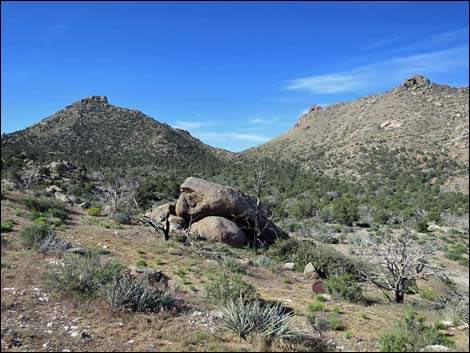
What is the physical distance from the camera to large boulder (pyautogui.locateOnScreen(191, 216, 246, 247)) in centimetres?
1966

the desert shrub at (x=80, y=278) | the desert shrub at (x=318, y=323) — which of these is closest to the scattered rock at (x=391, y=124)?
the desert shrub at (x=318, y=323)

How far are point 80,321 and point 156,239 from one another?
10.6 m

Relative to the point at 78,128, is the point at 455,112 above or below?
above

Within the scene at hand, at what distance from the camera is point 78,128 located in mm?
60375

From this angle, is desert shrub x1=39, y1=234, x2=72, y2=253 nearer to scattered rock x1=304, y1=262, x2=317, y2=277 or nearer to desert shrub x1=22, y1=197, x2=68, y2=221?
desert shrub x1=22, y1=197, x2=68, y2=221

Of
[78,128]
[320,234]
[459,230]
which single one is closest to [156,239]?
[320,234]

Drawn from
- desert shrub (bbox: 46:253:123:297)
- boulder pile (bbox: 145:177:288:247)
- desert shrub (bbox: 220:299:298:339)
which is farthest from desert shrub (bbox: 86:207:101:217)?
desert shrub (bbox: 220:299:298:339)

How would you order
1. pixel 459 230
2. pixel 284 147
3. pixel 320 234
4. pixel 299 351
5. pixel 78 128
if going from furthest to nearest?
pixel 284 147 → pixel 78 128 → pixel 459 230 → pixel 320 234 → pixel 299 351

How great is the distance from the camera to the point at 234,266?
45.9ft

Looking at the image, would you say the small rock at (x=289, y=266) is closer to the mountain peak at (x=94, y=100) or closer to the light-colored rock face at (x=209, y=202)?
the light-colored rock face at (x=209, y=202)

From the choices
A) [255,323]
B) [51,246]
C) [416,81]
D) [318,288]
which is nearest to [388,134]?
[416,81]

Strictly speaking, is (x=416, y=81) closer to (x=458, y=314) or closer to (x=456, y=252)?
(x=456, y=252)

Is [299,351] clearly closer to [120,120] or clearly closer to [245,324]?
[245,324]

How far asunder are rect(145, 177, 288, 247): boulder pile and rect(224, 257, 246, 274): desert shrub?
5.41 meters
